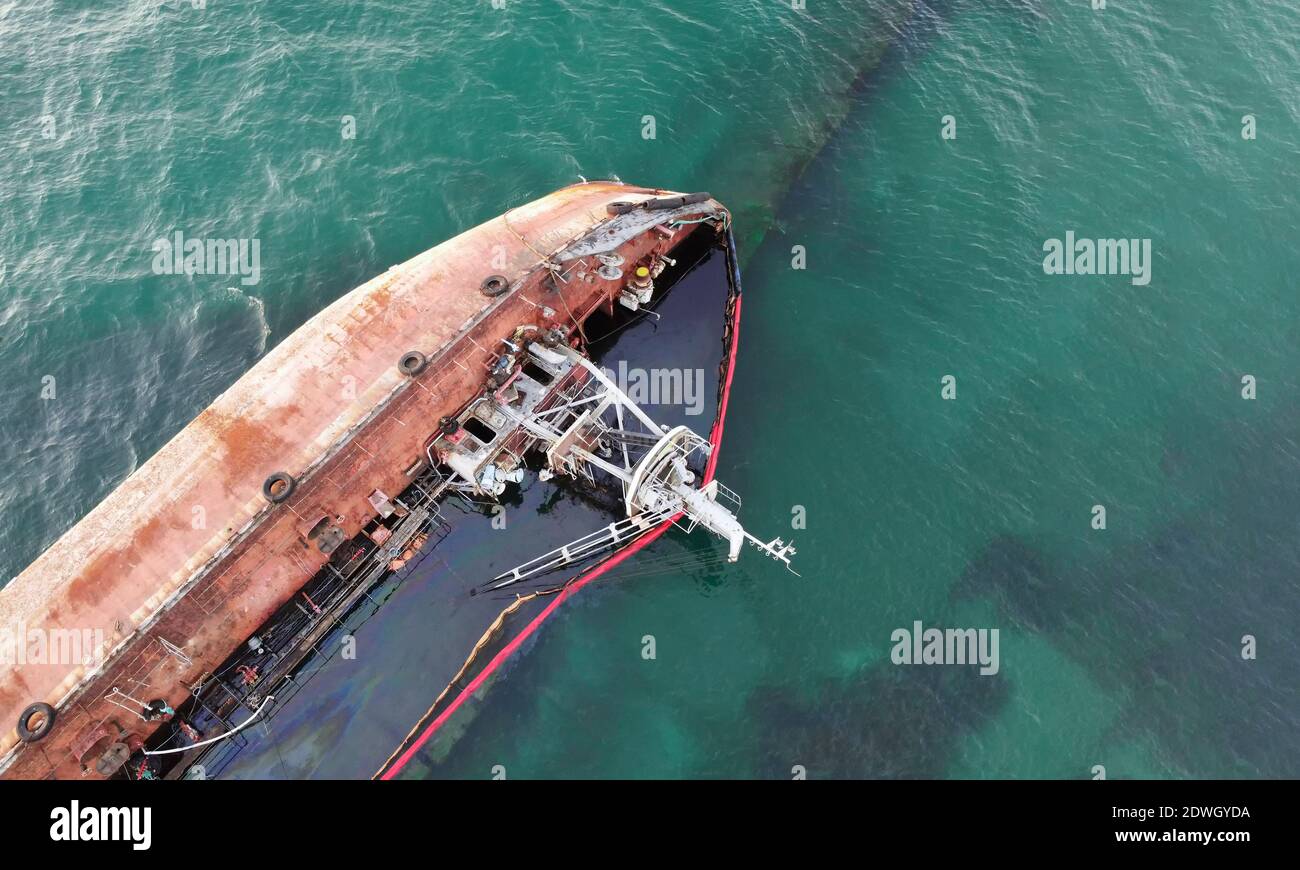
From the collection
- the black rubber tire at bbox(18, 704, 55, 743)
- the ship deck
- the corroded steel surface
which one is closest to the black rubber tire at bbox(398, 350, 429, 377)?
the corroded steel surface

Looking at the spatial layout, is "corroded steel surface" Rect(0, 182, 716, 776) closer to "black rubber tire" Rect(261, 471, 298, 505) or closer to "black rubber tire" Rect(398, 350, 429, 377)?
"black rubber tire" Rect(398, 350, 429, 377)

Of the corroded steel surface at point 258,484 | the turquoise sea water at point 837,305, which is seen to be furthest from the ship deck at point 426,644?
the corroded steel surface at point 258,484

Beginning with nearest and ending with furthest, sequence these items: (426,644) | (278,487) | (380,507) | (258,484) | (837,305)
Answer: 1. (278,487)
2. (258,484)
3. (426,644)
4. (380,507)
5. (837,305)

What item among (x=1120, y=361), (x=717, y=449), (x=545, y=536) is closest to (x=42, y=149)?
(x=545, y=536)

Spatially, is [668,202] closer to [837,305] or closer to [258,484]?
[837,305]

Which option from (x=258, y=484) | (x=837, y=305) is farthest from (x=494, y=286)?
(x=837, y=305)

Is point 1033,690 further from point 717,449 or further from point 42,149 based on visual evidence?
point 42,149

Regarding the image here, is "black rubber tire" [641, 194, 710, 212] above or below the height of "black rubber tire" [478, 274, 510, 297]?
above
